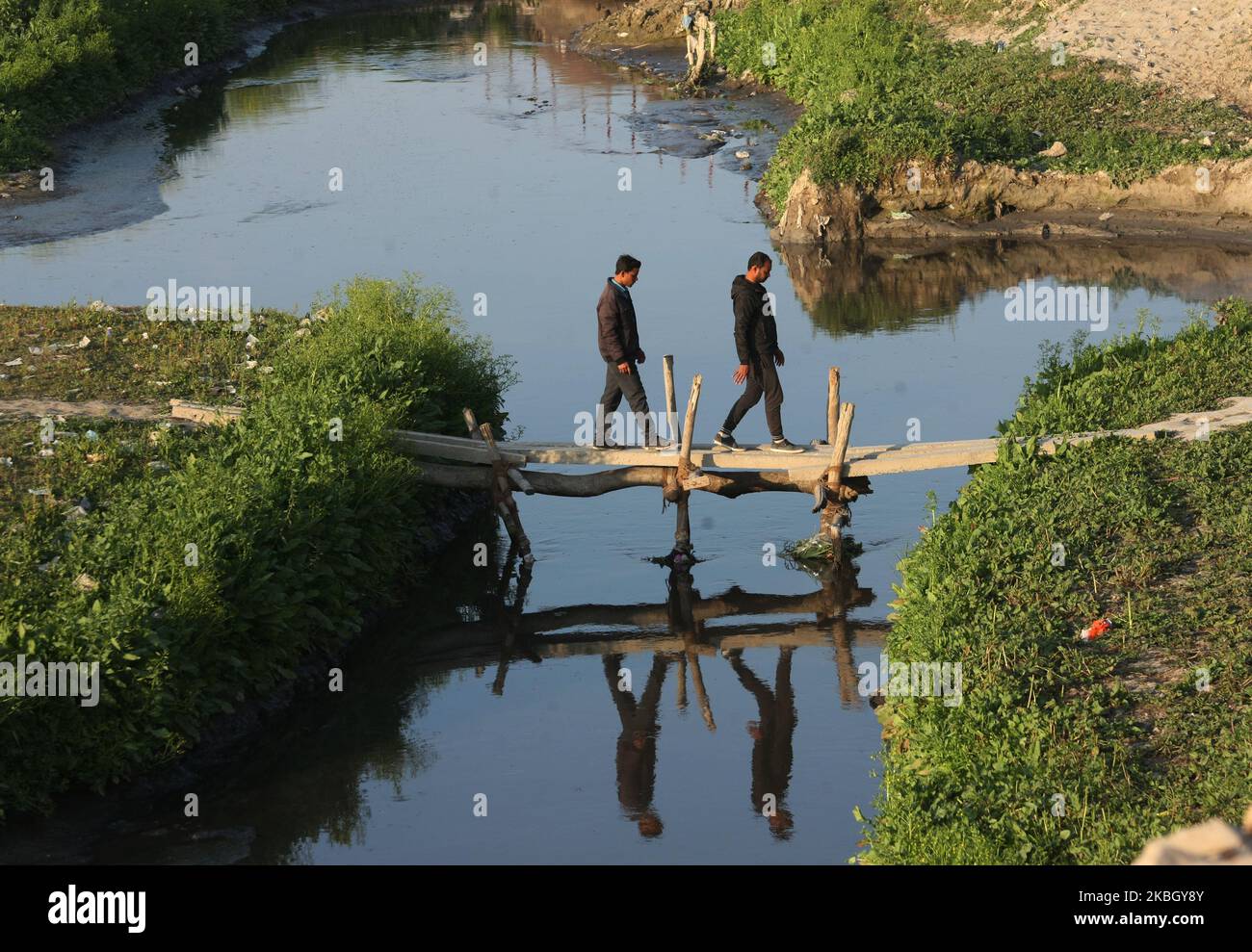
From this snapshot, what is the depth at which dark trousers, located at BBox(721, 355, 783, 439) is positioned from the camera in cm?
1595

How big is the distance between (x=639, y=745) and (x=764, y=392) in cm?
427

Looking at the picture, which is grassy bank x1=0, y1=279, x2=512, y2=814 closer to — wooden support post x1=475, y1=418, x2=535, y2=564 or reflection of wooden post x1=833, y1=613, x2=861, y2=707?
wooden support post x1=475, y1=418, x2=535, y2=564

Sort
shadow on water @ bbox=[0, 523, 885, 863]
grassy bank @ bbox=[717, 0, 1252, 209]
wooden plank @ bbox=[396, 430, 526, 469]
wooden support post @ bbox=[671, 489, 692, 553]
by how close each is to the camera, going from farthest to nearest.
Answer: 1. grassy bank @ bbox=[717, 0, 1252, 209]
2. wooden support post @ bbox=[671, 489, 692, 553]
3. wooden plank @ bbox=[396, 430, 526, 469]
4. shadow on water @ bbox=[0, 523, 885, 863]

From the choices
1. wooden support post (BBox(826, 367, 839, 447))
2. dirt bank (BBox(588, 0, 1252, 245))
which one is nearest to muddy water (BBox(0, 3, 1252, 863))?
dirt bank (BBox(588, 0, 1252, 245))

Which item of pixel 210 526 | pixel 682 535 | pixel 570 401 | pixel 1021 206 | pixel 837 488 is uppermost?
pixel 1021 206

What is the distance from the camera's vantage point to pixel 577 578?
16500mm

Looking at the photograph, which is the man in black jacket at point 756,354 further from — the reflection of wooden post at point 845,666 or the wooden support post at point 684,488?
the reflection of wooden post at point 845,666

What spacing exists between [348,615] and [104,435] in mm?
3334

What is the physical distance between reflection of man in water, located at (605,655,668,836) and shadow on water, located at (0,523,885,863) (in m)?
0.02

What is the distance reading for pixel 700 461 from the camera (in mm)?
15898

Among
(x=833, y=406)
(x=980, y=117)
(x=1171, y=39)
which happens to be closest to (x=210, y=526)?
(x=833, y=406)

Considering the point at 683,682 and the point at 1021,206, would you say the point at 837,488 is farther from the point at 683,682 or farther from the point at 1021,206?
the point at 1021,206
